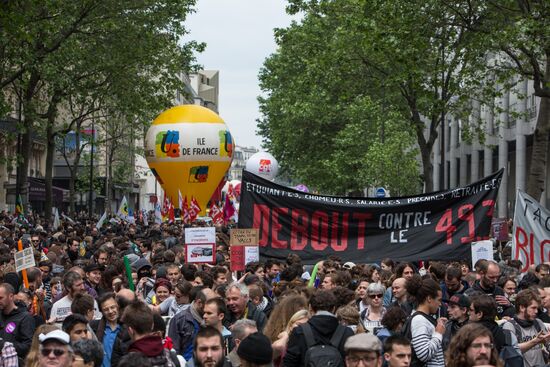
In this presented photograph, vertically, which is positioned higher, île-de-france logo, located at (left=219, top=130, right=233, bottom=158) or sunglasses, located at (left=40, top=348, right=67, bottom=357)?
île-de-france logo, located at (left=219, top=130, right=233, bottom=158)

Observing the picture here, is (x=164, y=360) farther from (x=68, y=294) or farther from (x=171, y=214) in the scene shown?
(x=171, y=214)

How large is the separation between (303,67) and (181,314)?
54.7m

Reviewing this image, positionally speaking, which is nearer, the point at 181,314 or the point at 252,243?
the point at 181,314

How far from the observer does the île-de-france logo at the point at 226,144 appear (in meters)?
51.1

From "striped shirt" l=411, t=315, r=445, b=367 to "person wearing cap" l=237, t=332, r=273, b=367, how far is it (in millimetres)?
2151

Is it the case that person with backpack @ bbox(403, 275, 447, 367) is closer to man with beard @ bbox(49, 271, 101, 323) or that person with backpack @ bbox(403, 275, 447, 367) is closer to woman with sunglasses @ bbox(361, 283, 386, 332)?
woman with sunglasses @ bbox(361, 283, 386, 332)

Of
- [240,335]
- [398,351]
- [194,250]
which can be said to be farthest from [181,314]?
[194,250]

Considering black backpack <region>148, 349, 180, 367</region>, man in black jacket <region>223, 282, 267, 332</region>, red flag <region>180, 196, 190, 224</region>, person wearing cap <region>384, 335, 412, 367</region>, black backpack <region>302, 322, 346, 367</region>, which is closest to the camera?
black backpack <region>148, 349, 180, 367</region>

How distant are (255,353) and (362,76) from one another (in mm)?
33395

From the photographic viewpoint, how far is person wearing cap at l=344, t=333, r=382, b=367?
25.3ft

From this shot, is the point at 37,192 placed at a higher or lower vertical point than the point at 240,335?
higher

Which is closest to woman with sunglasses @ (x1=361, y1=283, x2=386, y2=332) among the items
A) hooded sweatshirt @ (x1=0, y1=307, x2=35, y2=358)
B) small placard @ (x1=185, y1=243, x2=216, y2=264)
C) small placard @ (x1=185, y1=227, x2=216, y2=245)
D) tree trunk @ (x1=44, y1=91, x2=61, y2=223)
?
hooded sweatshirt @ (x1=0, y1=307, x2=35, y2=358)

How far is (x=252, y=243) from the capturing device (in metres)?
17.8

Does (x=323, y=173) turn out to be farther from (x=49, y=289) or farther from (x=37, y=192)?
(x=49, y=289)
